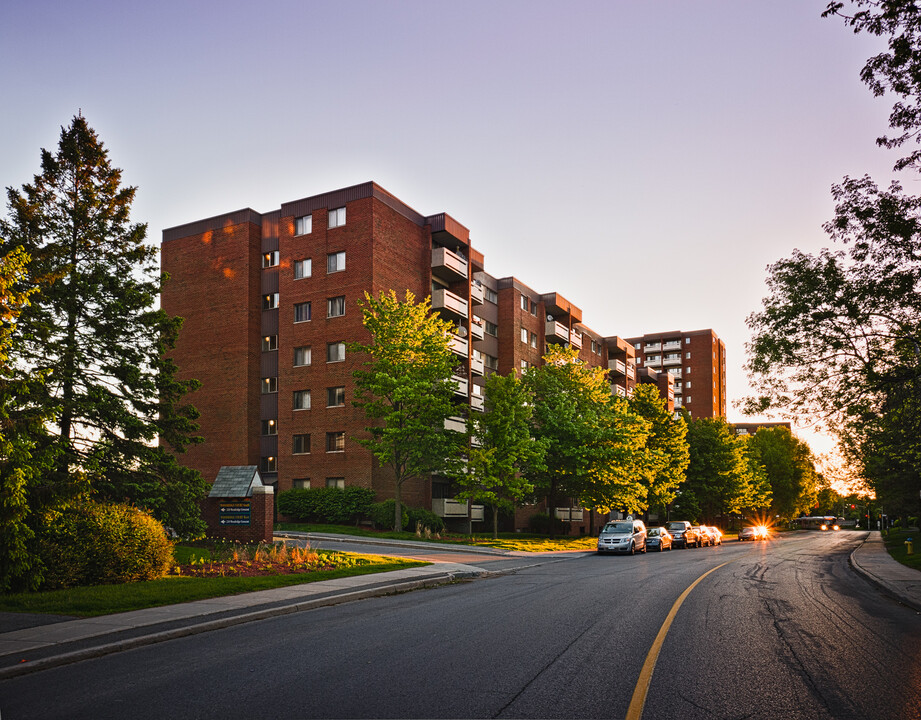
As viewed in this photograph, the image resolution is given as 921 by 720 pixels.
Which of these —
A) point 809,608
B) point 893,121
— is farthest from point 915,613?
point 893,121

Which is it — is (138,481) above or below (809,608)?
above

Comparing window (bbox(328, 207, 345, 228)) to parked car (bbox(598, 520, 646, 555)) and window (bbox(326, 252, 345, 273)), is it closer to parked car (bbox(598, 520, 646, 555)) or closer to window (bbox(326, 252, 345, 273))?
window (bbox(326, 252, 345, 273))

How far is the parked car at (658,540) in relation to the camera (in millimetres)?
40344

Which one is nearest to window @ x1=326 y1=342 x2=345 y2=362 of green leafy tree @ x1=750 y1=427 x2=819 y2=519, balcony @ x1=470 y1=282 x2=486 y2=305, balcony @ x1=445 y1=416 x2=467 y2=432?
balcony @ x1=445 y1=416 x2=467 y2=432

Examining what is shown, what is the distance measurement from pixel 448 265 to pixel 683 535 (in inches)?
879

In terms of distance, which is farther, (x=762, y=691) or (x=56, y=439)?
(x=56, y=439)

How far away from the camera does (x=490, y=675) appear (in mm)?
7734

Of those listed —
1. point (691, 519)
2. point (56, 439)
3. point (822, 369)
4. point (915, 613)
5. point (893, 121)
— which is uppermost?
point (893, 121)

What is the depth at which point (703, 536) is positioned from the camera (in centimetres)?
4828

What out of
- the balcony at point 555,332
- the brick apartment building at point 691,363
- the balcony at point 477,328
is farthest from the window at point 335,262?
the brick apartment building at point 691,363

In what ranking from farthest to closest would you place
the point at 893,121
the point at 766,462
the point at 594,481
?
1. the point at 766,462
2. the point at 594,481
3. the point at 893,121

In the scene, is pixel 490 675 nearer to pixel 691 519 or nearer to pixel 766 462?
pixel 691 519

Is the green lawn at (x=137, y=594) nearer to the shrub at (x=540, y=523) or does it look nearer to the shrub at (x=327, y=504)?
the shrub at (x=327, y=504)

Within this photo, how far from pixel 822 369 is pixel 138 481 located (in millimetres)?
18306
